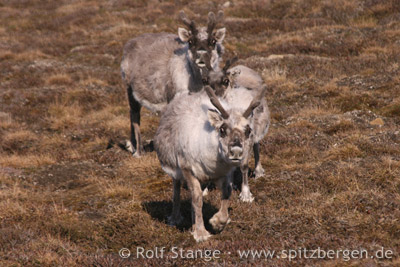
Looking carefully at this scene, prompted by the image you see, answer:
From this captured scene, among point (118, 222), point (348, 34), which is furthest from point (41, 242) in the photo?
point (348, 34)

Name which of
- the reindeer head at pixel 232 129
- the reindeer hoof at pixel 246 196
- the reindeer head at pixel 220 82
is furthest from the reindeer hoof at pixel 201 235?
the reindeer head at pixel 220 82

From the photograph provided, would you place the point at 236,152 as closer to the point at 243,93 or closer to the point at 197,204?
the point at 197,204

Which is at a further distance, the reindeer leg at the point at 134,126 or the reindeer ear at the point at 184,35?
the reindeer leg at the point at 134,126

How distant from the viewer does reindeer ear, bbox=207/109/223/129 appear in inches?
270

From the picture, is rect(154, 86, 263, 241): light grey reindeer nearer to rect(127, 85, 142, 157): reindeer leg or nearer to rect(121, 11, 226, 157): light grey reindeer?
rect(121, 11, 226, 157): light grey reindeer

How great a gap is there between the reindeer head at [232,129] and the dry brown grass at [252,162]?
60.7 inches

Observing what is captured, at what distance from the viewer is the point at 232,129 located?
665 cm

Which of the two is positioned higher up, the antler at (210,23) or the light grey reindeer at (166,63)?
the antler at (210,23)

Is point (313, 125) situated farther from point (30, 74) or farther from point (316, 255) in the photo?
point (30, 74)

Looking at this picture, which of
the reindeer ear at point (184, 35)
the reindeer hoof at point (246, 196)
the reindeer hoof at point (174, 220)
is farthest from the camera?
the reindeer ear at point (184, 35)

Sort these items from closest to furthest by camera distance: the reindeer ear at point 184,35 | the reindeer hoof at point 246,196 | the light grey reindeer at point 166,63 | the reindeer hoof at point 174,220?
1. the reindeer hoof at point 174,220
2. the reindeer hoof at point 246,196
3. the light grey reindeer at point 166,63
4. the reindeer ear at point 184,35

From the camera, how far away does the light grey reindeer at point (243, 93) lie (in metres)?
8.70

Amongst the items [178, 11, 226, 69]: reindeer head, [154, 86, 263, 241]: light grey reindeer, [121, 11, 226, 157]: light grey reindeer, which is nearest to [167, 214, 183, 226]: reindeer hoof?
[154, 86, 263, 241]: light grey reindeer

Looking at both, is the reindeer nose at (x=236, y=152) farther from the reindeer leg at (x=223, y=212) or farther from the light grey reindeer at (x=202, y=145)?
the reindeer leg at (x=223, y=212)
